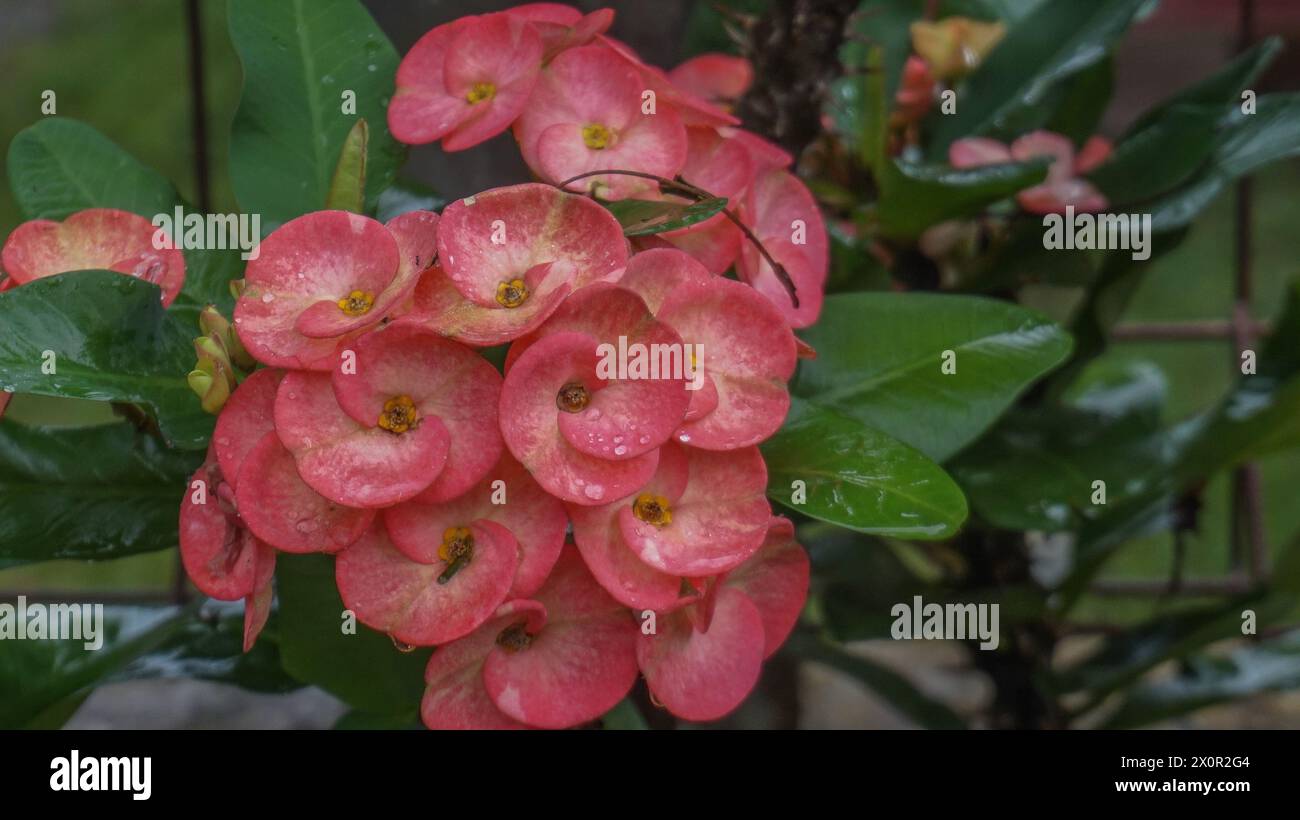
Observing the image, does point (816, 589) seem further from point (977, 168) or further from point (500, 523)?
point (500, 523)

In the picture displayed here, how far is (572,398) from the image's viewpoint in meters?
0.56

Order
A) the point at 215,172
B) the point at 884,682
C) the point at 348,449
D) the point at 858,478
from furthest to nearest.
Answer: the point at 215,172, the point at 884,682, the point at 858,478, the point at 348,449

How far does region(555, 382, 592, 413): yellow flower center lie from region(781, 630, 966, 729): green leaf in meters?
0.60

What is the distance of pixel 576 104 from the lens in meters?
0.68

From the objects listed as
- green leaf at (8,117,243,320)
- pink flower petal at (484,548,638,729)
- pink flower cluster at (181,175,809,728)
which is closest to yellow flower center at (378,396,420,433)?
pink flower cluster at (181,175,809,728)

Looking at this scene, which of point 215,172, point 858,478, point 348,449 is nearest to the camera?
point 348,449

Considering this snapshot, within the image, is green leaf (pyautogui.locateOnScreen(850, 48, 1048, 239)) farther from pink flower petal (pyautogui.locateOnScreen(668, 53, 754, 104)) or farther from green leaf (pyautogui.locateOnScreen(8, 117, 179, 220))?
green leaf (pyautogui.locateOnScreen(8, 117, 179, 220))

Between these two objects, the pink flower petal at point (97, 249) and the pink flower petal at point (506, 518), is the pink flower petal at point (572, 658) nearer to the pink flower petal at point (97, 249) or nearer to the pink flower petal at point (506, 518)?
the pink flower petal at point (506, 518)

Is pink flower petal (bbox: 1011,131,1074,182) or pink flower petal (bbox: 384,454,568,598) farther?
pink flower petal (bbox: 1011,131,1074,182)

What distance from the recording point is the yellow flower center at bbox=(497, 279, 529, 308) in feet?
1.83

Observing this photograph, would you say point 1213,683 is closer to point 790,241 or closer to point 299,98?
point 790,241

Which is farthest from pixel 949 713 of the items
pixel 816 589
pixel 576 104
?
pixel 576 104

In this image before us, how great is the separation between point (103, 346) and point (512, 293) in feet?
0.72

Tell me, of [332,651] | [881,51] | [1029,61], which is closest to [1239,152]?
[1029,61]
